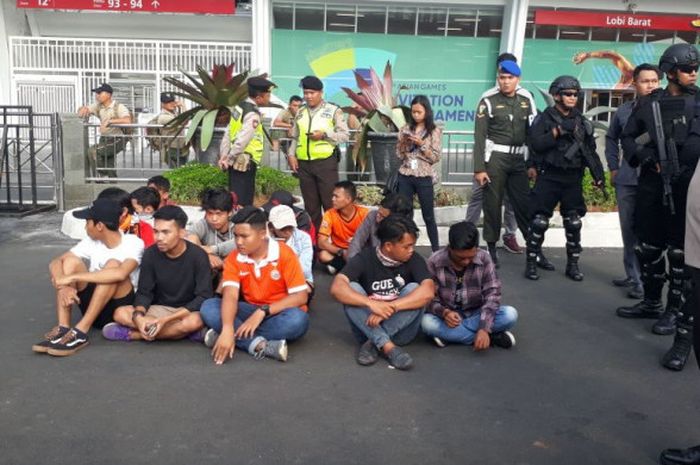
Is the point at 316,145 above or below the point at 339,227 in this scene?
above

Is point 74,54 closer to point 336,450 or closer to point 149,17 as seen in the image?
point 149,17

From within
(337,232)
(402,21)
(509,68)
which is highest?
(402,21)

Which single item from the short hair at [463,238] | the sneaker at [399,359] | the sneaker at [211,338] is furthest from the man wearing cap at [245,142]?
the sneaker at [399,359]

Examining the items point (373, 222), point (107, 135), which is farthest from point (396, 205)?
point (107, 135)

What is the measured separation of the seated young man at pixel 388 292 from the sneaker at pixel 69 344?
5.66 ft

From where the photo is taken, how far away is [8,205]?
32.5 ft

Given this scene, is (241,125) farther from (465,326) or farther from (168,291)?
(465,326)

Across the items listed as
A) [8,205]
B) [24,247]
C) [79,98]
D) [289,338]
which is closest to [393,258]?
[289,338]

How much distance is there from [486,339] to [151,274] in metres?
2.36

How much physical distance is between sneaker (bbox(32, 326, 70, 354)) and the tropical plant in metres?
4.78

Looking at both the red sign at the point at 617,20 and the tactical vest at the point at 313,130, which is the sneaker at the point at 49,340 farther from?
the red sign at the point at 617,20

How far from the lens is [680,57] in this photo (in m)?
4.87

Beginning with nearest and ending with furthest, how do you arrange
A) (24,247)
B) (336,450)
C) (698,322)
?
(698,322) < (336,450) < (24,247)

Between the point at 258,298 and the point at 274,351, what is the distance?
17.4 inches
